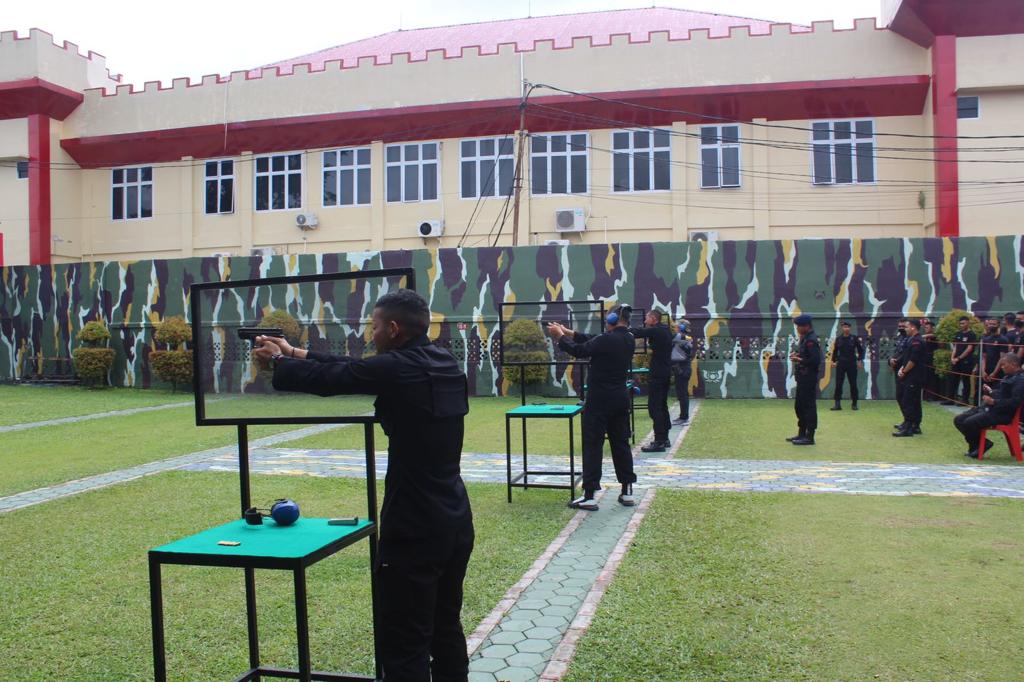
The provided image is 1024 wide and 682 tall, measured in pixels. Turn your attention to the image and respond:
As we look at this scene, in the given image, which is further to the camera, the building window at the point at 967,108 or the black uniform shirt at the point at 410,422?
the building window at the point at 967,108

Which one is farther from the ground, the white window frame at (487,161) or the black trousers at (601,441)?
the white window frame at (487,161)

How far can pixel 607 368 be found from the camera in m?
8.90

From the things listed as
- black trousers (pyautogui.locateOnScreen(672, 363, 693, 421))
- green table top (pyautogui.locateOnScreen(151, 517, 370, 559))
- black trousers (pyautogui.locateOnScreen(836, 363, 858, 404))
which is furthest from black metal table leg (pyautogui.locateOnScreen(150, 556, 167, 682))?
black trousers (pyautogui.locateOnScreen(836, 363, 858, 404))

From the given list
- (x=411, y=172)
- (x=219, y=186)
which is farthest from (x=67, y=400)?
(x=411, y=172)

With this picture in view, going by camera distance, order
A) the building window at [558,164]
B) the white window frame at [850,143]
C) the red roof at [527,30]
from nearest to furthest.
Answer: the white window frame at [850,143] → the building window at [558,164] → the red roof at [527,30]

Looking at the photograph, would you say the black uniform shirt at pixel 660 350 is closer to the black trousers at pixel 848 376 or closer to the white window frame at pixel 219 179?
the black trousers at pixel 848 376

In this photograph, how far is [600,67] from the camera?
94.7 ft

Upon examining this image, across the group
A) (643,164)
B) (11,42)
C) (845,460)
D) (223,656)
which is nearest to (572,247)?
(643,164)

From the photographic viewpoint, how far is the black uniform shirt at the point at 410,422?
11.9ft

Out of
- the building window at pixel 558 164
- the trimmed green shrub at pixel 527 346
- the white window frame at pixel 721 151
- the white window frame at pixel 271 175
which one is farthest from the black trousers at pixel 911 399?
the white window frame at pixel 271 175

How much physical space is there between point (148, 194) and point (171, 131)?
2.87 meters

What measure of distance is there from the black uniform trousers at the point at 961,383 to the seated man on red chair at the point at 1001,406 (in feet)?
19.4

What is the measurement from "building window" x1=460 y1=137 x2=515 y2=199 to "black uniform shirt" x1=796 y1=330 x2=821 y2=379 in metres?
17.8

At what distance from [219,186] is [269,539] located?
3107 cm
